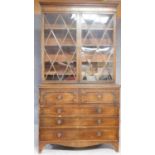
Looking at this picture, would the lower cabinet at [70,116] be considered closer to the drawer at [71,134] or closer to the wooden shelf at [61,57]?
the drawer at [71,134]

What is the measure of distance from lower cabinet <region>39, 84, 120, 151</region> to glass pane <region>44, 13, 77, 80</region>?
0.24 metres

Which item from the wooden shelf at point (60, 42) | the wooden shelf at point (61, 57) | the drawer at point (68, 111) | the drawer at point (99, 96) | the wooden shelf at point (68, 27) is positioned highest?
the wooden shelf at point (68, 27)

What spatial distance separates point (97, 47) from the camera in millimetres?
2848

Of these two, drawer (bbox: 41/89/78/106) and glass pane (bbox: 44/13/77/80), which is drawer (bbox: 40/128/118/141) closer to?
drawer (bbox: 41/89/78/106)

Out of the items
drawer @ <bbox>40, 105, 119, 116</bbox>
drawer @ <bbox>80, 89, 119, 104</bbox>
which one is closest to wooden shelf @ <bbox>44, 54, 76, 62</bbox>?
drawer @ <bbox>80, 89, 119, 104</bbox>

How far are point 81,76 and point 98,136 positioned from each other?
78 centimetres

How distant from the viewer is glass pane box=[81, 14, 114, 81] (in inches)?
111

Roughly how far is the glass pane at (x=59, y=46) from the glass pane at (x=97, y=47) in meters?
0.14

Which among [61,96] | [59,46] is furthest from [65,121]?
[59,46]

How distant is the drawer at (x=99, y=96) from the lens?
265cm

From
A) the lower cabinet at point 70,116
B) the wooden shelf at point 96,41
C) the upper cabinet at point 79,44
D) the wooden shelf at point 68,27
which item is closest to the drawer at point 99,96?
the lower cabinet at point 70,116
